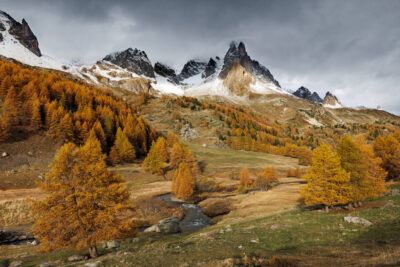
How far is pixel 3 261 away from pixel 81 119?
88771 mm

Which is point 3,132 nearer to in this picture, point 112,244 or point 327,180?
point 112,244

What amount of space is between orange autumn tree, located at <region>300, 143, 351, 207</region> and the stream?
21.6m

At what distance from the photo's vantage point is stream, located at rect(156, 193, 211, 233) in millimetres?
37647

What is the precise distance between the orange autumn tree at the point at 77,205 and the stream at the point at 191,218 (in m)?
19.3

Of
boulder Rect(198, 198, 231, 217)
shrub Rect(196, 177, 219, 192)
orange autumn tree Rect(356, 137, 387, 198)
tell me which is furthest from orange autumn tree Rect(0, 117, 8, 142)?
orange autumn tree Rect(356, 137, 387, 198)

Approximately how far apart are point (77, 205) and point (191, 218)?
30.8 meters

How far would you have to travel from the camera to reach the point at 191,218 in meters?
44.2

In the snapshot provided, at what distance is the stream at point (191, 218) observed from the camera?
37.6 m

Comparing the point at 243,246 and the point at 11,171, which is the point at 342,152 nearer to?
the point at 243,246

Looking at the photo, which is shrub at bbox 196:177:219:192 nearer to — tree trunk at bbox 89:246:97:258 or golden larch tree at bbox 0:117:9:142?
tree trunk at bbox 89:246:97:258

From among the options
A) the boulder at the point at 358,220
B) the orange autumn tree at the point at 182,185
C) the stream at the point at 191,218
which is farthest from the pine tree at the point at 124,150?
the boulder at the point at 358,220

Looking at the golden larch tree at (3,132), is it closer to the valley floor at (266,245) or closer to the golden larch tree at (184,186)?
the valley floor at (266,245)

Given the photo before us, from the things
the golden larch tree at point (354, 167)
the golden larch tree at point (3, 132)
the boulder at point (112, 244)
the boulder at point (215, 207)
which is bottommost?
the boulder at point (215, 207)

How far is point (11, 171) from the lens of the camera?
55.9 meters
